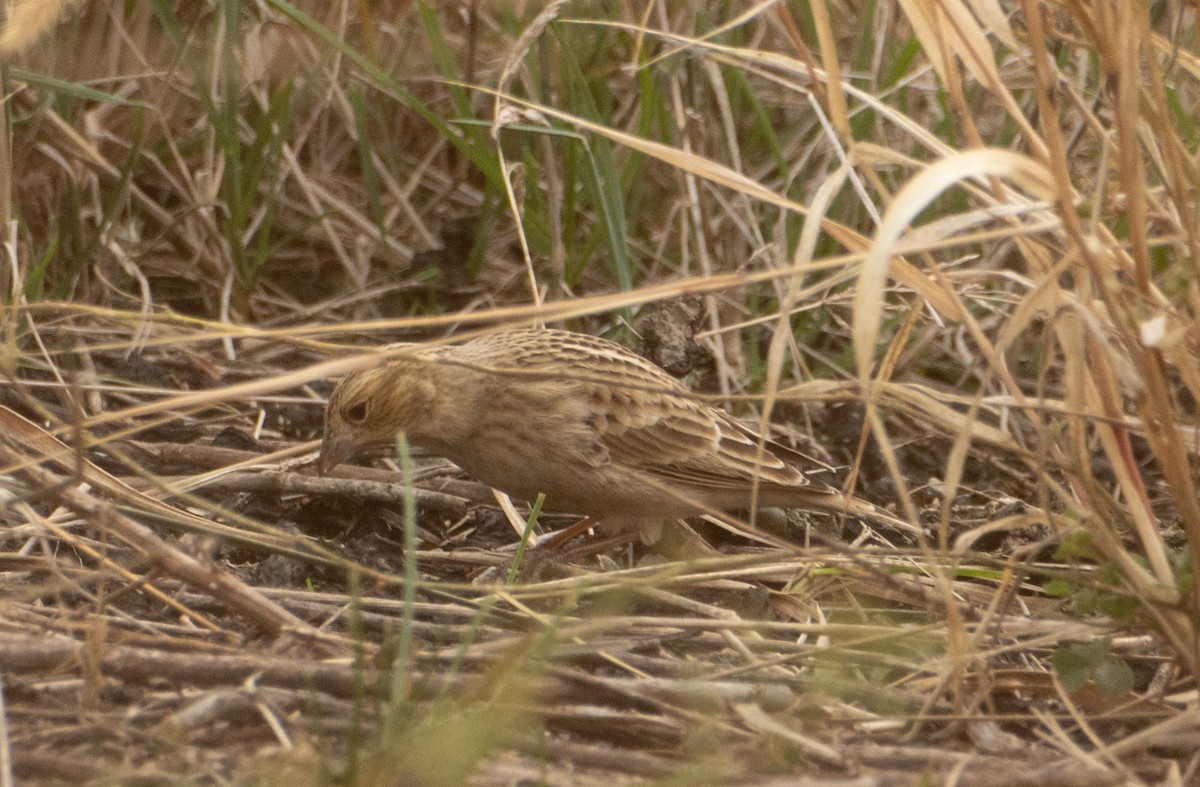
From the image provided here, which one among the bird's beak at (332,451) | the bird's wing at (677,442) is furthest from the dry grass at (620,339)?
the bird's wing at (677,442)

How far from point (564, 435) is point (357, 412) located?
2.04ft

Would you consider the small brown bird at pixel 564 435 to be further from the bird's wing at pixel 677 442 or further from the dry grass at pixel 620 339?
the dry grass at pixel 620 339

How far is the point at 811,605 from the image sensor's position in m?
4.00

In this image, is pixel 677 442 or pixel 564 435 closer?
pixel 564 435

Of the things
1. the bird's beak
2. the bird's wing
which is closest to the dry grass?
the bird's beak

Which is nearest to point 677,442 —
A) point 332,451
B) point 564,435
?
point 564,435

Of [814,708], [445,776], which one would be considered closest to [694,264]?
[814,708]

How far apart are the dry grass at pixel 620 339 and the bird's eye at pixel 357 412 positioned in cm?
20

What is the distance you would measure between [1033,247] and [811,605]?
4.11ft

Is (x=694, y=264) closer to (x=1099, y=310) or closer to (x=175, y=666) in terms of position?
(x=1099, y=310)

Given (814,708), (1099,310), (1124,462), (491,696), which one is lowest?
(814,708)

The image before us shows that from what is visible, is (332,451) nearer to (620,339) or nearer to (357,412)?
(357,412)

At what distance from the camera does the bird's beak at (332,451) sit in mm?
4387

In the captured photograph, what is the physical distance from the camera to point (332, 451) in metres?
4.39
